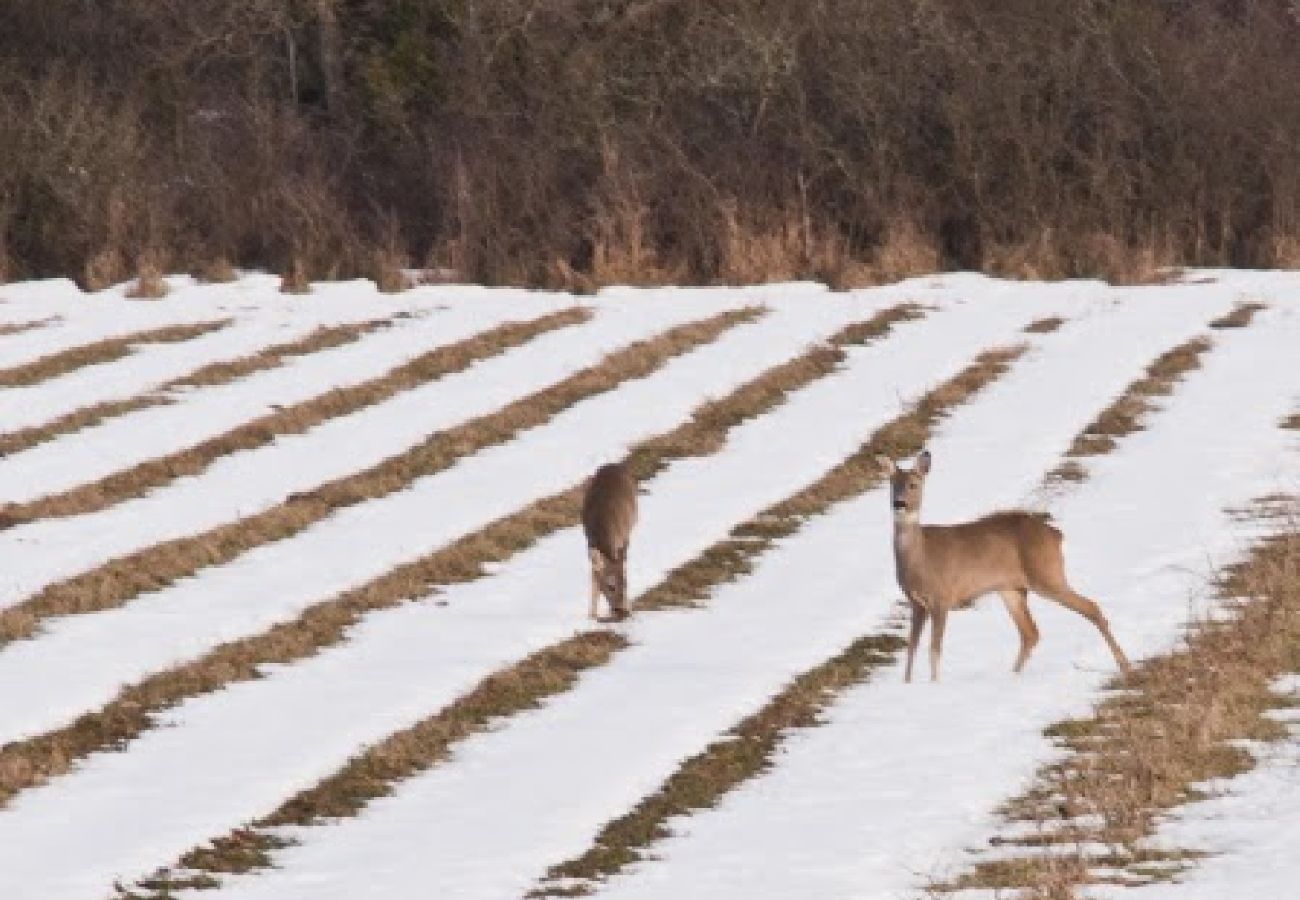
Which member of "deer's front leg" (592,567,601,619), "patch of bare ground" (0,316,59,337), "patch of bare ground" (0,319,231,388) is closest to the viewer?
"deer's front leg" (592,567,601,619)

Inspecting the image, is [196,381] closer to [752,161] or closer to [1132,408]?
[1132,408]

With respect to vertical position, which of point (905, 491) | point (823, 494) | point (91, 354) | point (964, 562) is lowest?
point (823, 494)

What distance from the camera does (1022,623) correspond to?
14.3 meters

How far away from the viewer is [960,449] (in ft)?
71.2

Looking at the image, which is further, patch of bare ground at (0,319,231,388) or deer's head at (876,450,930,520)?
patch of bare ground at (0,319,231,388)

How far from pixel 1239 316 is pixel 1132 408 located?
530 centimetres

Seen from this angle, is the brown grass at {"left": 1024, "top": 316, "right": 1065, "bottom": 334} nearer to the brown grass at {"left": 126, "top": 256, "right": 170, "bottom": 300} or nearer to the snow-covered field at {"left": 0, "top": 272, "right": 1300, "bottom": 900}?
the snow-covered field at {"left": 0, "top": 272, "right": 1300, "bottom": 900}

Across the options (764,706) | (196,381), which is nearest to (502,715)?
(764,706)

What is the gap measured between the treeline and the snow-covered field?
185cm

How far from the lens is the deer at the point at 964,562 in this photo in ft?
45.5

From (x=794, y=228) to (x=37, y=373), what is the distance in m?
8.97

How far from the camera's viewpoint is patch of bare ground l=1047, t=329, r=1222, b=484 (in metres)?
20.9

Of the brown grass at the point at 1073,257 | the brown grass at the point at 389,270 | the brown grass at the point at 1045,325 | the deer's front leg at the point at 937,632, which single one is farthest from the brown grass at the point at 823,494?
the brown grass at the point at 389,270

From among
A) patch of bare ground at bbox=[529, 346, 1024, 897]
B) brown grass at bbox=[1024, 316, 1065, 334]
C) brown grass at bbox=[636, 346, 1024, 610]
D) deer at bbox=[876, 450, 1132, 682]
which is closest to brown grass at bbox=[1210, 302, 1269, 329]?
brown grass at bbox=[1024, 316, 1065, 334]
